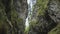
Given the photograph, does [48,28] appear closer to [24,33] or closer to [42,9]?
[42,9]

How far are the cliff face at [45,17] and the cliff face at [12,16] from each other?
3.30ft

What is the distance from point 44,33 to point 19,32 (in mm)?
2520

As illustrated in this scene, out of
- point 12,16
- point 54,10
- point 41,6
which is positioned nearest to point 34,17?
point 41,6

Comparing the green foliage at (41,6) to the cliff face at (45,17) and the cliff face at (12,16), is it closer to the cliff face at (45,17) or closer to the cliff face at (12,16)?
the cliff face at (45,17)

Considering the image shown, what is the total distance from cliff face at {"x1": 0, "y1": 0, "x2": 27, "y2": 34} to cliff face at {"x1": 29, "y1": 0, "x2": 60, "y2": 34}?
1007 millimetres

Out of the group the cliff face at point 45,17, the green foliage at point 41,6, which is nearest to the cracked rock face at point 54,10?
the cliff face at point 45,17

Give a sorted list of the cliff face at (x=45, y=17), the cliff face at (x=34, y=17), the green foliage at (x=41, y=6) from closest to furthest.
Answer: the cliff face at (x=34, y=17), the cliff face at (x=45, y=17), the green foliage at (x=41, y=6)

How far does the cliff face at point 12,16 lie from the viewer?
265 inches

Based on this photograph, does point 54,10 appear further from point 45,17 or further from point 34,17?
point 34,17

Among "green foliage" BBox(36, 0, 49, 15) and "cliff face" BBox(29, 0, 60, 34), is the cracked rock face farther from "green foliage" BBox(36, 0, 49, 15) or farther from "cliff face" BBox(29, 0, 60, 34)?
"green foliage" BBox(36, 0, 49, 15)

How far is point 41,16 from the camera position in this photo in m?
8.18

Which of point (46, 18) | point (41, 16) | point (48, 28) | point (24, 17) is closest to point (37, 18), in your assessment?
point (41, 16)

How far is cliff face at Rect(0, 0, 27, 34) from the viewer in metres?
6.74

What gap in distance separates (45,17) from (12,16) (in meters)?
2.07
